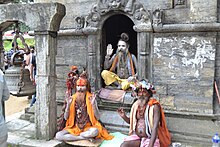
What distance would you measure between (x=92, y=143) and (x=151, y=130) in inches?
49.9

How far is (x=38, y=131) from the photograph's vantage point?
191 inches

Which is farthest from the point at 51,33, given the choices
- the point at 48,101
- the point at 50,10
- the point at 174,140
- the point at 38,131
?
the point at 174,140

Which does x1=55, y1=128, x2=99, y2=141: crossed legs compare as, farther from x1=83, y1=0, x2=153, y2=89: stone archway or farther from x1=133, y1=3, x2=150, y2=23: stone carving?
x1=133, y1=3, x2=150, y2=23: stone carving

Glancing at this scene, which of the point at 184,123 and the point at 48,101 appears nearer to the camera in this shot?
the point at 48,101

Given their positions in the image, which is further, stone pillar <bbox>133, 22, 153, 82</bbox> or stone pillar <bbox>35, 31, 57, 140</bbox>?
stone pillar <bbox>133, 22, 153, 82</bbox>

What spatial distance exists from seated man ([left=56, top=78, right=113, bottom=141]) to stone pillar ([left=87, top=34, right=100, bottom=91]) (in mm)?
1624

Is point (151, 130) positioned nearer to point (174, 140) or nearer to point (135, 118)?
point (135, 118)

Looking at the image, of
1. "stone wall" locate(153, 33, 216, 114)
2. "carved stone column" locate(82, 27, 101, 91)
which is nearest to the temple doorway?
"carved stone column" locate(82, 27, 101, 91)

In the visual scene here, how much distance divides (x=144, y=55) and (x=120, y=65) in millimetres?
1016

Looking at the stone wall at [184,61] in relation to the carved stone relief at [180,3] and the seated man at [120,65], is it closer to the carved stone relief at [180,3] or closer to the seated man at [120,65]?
the carved stone relief at [180,3]

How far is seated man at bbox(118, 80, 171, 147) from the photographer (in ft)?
13.1

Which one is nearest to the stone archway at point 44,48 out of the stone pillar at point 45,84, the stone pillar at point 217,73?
the stone pillar at point 45,84

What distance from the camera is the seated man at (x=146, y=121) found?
3981 mm

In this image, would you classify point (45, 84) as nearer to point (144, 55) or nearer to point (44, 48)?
point (44, 48)
